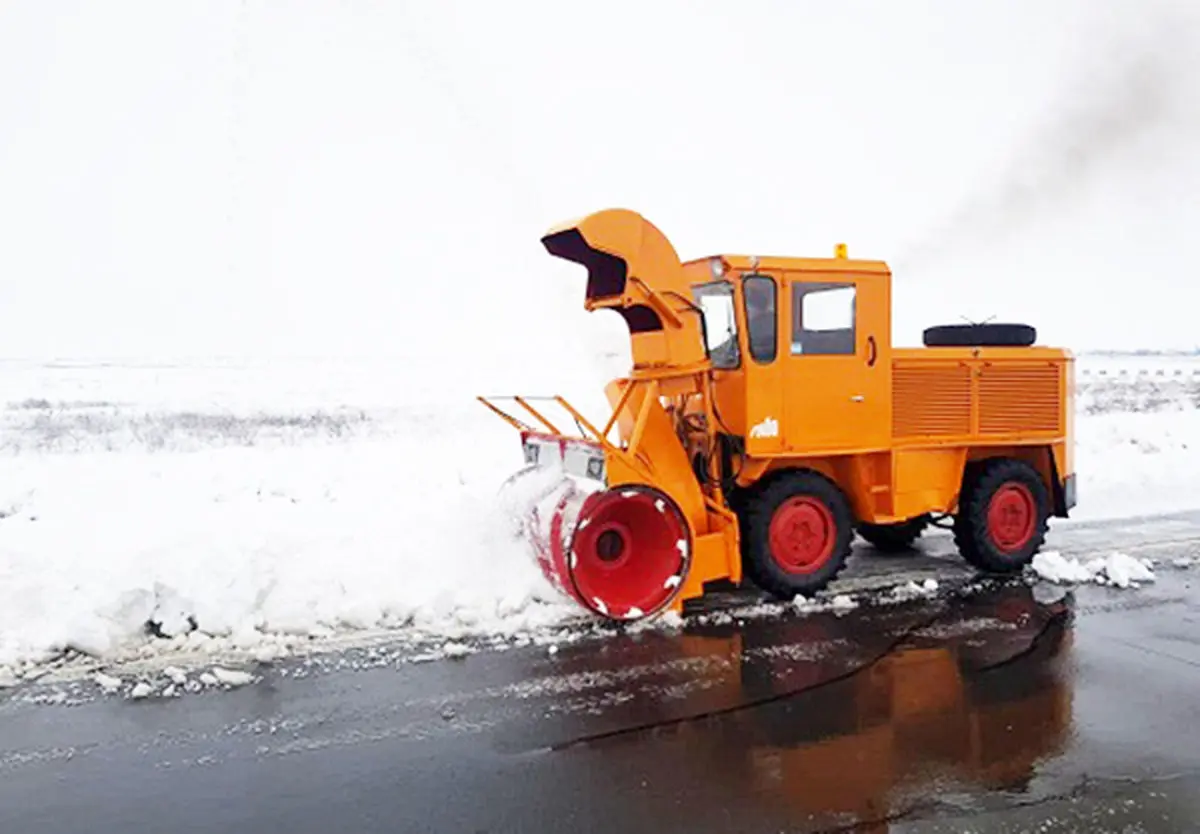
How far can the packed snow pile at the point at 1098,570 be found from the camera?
29.2 ft

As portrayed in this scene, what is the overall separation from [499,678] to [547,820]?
1910mm

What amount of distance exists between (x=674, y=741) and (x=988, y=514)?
4.89 meters

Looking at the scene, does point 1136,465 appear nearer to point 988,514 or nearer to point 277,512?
point 988,514

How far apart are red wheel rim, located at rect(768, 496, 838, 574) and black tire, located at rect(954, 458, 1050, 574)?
1.51 metres

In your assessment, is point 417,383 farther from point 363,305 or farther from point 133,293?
point 133,293

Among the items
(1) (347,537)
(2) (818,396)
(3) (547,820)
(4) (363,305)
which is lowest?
(3) (547,820)

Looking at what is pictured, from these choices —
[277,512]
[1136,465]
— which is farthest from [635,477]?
[1136,465]

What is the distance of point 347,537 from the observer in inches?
369

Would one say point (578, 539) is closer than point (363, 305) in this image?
Yes

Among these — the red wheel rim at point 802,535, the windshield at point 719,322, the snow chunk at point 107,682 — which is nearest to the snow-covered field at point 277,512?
the snow chunk at point 107,682

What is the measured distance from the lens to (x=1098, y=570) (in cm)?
919

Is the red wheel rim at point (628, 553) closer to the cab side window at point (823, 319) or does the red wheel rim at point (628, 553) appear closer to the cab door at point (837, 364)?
the cab door at point (837, 364)

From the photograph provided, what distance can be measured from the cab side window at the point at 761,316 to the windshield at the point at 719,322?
0.12 metres

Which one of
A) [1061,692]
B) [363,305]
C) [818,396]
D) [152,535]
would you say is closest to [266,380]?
[363,305]
